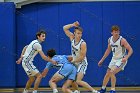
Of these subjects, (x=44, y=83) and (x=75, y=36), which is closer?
(x=75, y=36)

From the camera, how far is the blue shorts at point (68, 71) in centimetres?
827

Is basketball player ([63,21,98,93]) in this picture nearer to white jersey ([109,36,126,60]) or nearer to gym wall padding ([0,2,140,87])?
white jersey ([109,36,126,60])

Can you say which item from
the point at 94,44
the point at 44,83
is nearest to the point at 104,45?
the point at 94,44

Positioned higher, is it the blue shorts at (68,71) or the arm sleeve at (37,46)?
the arm sleeve at (37,46)

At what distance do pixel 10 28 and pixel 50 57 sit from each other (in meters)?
2.25

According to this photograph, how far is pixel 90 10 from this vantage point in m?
11.9

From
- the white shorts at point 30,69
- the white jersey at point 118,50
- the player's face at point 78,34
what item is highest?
the player's face at point 78,34

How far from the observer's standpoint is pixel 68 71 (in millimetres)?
8273


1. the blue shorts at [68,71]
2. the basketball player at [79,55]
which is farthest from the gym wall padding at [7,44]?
the blue shorts at [68,71]

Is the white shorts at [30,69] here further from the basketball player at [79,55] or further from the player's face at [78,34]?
the player's face at [78,34]

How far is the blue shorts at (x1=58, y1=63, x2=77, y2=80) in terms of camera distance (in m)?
8.27

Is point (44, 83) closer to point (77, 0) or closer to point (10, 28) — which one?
point (10, 28)

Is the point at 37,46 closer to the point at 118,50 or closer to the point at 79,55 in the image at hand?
the point at 79,55

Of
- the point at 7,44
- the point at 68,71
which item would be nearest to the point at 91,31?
the point at 7,44
